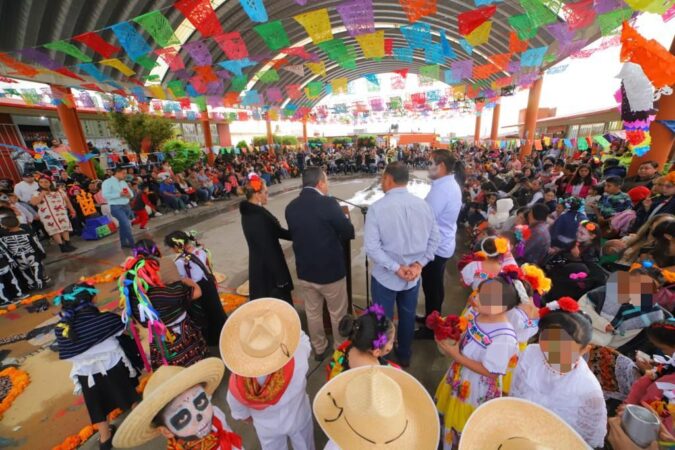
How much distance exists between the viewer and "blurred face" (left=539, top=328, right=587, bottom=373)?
1.26 meters

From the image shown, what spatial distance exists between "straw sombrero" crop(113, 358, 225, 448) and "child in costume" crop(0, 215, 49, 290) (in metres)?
4.94

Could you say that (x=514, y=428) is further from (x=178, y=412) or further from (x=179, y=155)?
(x=179, y=155)

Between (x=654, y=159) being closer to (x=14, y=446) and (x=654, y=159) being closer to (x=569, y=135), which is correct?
(x=14, y=446)

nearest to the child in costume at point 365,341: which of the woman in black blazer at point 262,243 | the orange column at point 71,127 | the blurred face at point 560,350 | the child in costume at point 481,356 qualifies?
the child in costume at point 481,356

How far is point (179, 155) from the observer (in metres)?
12.9

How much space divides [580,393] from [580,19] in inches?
255

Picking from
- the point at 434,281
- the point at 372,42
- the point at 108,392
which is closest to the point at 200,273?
the point at 108,392

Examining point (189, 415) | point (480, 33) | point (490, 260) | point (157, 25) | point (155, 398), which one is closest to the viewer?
point (155, 398)

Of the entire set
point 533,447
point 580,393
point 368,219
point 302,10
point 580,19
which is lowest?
point 580,393

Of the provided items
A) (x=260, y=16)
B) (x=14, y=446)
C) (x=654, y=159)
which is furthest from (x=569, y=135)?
(x=14, y=446)

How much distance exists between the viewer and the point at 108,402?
2.08 m

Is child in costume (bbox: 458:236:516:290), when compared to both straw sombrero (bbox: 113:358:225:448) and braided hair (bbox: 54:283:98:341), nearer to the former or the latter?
straw sombrero (bbox: 113:358:225:448)

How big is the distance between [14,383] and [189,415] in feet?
9.69

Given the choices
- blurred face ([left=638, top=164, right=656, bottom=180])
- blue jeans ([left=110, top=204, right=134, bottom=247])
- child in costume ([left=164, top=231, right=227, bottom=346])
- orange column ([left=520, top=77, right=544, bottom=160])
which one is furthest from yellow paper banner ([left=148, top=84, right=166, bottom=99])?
orange column ([left=520, top=77, right=544, bottom=160])
